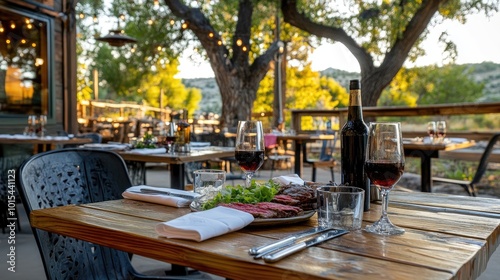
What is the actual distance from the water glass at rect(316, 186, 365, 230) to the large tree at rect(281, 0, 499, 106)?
7.32m

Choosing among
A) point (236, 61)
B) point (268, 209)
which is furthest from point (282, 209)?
point (236, 61)

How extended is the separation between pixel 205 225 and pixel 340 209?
281 millimetres

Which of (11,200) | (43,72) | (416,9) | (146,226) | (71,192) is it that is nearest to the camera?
(146,226)

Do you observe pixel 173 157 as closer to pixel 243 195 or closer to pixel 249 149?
pixel 249 149

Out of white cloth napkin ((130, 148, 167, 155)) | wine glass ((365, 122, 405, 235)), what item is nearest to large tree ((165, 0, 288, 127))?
white cloth napkin ((130, 148, 167, 155))

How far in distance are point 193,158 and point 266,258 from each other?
2.06 meters

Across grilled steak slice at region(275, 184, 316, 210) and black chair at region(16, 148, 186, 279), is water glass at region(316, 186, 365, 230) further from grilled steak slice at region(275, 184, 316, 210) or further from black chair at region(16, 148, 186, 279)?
black chair at region(16, 148, 186, 279)

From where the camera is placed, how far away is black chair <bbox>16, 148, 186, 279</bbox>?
1.28 meters

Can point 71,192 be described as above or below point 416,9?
below

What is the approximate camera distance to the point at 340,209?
914 millimetres

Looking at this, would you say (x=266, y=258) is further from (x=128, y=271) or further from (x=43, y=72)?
(x=43, y=72)

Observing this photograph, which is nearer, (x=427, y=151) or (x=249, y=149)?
(x=249, y=149)

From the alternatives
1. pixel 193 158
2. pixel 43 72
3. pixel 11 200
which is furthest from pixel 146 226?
pixel 43 72

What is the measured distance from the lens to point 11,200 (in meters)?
3.07
